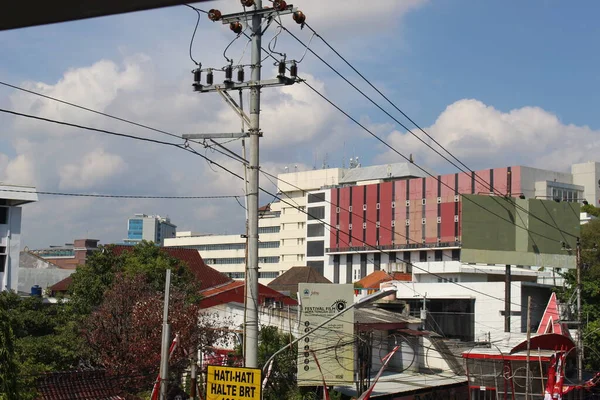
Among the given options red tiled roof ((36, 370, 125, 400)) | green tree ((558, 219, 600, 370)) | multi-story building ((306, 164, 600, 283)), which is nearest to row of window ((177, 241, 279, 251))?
multi-story building ((306, 164, 600, 283))

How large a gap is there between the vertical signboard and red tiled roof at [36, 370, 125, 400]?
670cm

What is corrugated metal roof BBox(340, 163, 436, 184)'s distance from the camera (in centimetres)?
11369

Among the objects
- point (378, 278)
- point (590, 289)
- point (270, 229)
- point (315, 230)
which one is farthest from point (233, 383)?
point (270, 229)

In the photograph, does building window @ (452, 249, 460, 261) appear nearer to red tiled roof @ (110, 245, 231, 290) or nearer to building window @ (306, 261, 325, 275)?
building window @ (306, 261, 325, 275)

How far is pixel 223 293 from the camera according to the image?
161 feet

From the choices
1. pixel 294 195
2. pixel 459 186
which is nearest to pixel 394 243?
pixel 459 186

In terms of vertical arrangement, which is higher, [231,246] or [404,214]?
[404,214]

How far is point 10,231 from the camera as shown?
55.1m

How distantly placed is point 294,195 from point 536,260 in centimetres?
9102

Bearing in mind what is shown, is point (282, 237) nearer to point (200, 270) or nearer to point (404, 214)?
point (404, 214)

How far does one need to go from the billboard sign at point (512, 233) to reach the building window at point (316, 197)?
6796 cm

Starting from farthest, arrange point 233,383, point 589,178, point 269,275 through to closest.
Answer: point 269,275
point 589,178
point 233,383

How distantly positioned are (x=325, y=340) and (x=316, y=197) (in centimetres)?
8377

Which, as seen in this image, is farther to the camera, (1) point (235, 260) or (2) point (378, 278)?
(1) point (235, 260)
